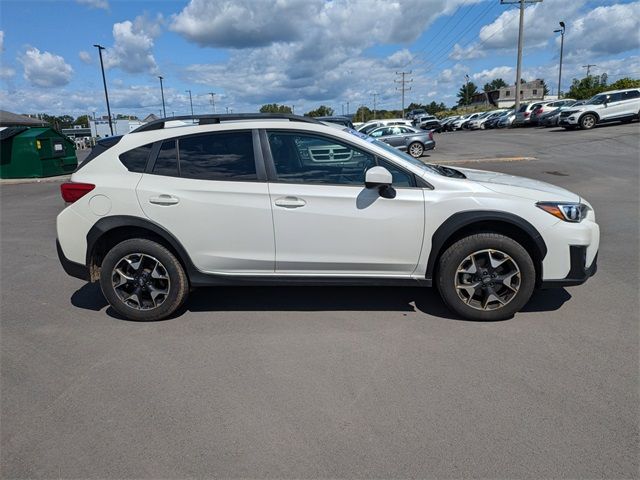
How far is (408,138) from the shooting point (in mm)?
19359

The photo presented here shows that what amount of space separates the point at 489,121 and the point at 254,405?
43493 mm

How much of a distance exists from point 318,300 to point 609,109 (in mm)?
25879

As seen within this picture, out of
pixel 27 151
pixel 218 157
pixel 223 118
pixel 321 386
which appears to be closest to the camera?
pixel 321 386

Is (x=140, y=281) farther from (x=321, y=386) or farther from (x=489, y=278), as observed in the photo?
(x=489, y=278)

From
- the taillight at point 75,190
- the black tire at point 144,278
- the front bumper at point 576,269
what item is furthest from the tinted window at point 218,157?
the front bumper at point 576,269

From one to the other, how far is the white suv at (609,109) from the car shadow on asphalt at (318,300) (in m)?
24.0

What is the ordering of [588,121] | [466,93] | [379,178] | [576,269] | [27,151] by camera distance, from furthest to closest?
[466,93] < [588,121] < [27,151] < [576,269] < [379,178]

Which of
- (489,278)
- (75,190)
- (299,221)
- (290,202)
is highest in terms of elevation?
(75,190)

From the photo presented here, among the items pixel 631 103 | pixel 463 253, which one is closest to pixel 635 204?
pixel 463 253

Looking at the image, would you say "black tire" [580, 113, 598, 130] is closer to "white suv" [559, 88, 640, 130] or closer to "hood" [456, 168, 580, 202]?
"white suv" [559, 88, 640, 130]

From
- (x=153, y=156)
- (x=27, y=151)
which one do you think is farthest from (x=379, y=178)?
(x=27, y=151)

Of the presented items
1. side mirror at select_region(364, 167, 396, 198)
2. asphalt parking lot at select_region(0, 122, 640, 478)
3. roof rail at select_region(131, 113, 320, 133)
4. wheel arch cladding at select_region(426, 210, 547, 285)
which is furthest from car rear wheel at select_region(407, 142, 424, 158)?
side mirror at select_region(364, 167, 396, 198)

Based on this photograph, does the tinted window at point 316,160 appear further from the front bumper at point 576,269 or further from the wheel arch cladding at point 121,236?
the front bumper at point 576,269

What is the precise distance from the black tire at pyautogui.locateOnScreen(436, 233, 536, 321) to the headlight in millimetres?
367
